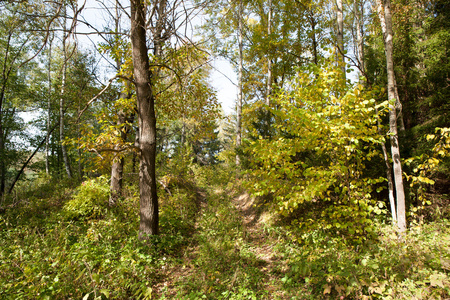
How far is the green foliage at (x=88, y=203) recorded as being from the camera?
5383mm

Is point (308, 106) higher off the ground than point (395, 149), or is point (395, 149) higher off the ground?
point (308, 106)

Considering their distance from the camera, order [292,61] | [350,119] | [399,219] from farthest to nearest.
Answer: [292,61] < [399,219] < [350,119]

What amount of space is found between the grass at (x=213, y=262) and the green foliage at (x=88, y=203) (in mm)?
165

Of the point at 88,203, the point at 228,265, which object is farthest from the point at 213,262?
the point at 88,203

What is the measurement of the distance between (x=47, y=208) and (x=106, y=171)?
8.04 feet

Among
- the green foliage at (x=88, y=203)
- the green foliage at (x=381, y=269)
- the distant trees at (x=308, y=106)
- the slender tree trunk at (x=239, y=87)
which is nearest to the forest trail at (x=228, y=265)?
the green foliage at (x=381, y=269)

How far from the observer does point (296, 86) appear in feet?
13.1

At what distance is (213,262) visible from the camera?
3713 mm

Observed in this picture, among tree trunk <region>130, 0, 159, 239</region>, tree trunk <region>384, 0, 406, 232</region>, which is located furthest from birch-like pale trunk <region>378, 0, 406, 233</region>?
tree trunk <region>130, 0, 159, 239</region>

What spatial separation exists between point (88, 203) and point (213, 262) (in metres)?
4.01

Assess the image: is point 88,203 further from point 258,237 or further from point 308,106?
point 308,106

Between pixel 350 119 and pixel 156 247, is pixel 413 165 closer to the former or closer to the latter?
pixel 350 119

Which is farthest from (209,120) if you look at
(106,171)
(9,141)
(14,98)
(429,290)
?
(9,141)

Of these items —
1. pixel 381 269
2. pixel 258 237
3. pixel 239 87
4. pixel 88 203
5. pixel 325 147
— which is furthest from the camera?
pixel 239 87
